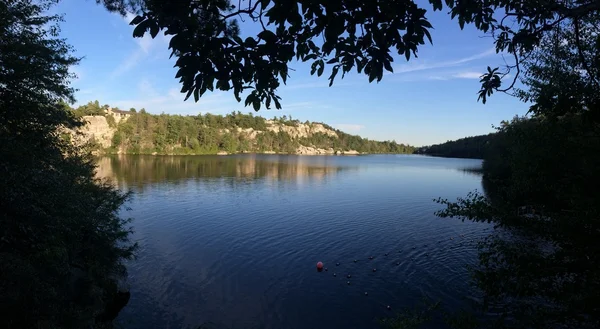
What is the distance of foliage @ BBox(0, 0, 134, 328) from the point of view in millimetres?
7648

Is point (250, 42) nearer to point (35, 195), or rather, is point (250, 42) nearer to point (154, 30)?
point (154, 30)

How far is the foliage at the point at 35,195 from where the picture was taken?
765 cm

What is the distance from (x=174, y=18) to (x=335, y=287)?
16707 mm

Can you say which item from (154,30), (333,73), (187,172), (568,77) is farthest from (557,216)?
(187,172)

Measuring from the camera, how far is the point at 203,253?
21.6m

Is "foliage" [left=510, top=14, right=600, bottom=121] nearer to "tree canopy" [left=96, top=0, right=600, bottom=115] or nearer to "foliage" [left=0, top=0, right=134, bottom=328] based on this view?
"tree canopy" [left=96, top=0, right=600, bottom=115]

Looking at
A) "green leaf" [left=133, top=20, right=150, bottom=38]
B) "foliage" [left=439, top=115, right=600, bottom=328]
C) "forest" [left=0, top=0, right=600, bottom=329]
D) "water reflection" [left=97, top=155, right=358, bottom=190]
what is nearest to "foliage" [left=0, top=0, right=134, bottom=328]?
"forest" [left=0, top=0, right=600, bottom=329]

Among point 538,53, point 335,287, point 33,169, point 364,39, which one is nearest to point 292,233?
point 335,287

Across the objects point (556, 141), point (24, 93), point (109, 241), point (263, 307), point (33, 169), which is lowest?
point (263, 307)

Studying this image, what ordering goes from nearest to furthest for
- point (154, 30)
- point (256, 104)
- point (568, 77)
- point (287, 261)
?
point (154, 30) → point (256, 104) → point (568, 77) → point (287, 261)

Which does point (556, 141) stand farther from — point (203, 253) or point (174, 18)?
point (203, 253)

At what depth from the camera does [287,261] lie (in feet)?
67.1

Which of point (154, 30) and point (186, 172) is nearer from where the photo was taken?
point (154, 30)

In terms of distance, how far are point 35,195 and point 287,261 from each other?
14.5m
